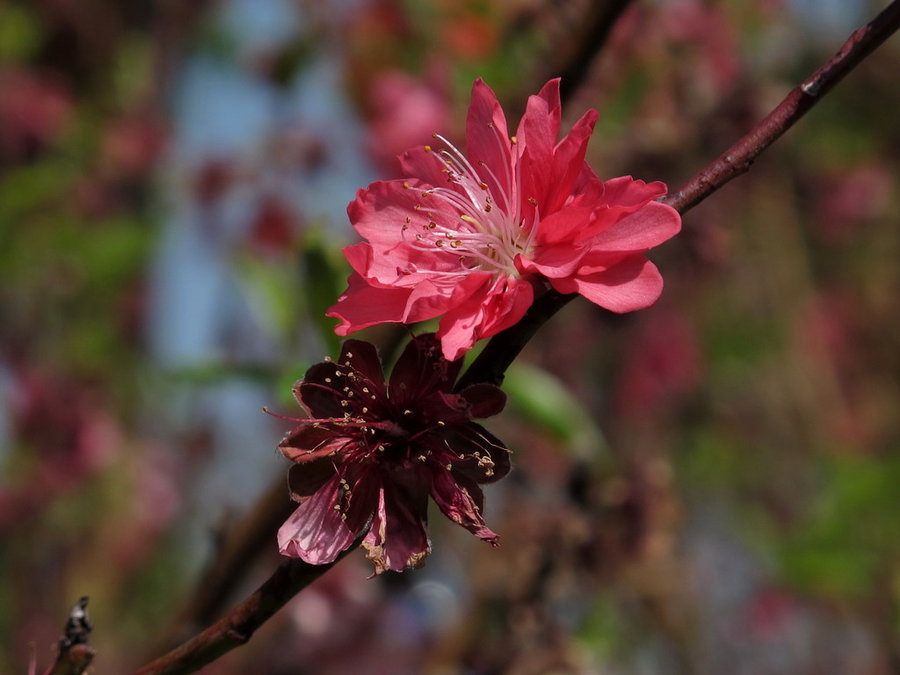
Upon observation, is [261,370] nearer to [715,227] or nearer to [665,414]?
[715,227]

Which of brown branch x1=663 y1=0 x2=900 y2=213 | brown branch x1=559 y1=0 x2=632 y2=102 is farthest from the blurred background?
brown branch x1=663 y1=0 x2=900 y2=213

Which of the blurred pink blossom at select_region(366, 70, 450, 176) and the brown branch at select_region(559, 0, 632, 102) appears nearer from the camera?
the brown branch at select_region(559, 0, 632, 102)

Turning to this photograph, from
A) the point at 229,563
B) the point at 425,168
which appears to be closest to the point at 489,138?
the point at 425,168

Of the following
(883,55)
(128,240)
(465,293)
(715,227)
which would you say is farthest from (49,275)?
(883,55)

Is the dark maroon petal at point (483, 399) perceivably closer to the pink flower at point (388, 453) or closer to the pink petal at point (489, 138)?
the pink flower at point (388, 453)

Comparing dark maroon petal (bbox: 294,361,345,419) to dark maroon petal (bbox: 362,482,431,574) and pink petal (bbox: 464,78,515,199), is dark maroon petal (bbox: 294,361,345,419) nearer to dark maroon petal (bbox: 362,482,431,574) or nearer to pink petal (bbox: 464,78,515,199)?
dark maroon petal (bbox: 362,482,431,574)
